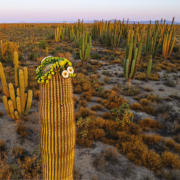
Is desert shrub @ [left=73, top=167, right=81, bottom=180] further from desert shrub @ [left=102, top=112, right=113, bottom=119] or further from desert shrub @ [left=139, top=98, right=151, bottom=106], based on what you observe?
desert shrub @ [left=139, top=98, right=151, bottom=106]

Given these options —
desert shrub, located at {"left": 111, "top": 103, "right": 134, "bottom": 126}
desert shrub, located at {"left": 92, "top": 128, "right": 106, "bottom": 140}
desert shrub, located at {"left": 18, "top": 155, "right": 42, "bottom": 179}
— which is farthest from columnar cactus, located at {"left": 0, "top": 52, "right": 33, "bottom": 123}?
desert shrub, located at {"left": 111, "top": 103, "right": 134, "bottom": 126}

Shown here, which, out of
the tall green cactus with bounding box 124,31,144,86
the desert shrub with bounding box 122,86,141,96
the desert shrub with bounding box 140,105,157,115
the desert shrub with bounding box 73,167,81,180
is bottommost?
the desert shrub with bounding box 73,167,81,180

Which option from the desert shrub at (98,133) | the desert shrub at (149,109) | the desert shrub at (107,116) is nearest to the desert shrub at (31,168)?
the desert shrub at (98,133)

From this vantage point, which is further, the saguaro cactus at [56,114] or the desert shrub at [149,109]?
the desert shrub at [149,109]

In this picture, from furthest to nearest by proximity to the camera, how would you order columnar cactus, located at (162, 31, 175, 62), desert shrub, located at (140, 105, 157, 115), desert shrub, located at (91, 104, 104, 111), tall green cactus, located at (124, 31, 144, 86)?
columnar cactus, located at (162, 31, 175, 62), tall green cactus, located at (124, 31, 144, 86), desert shrub, located at (91, 104, 104, 111), desert shrub, located at (140, 105, 157, 115)

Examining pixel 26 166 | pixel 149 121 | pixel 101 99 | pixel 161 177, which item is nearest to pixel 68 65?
pixel 26 166

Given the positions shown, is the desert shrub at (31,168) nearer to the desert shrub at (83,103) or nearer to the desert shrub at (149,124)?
the desert shrub at (83,103)

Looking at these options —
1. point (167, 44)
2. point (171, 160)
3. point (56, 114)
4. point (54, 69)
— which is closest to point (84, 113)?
point (171, 160)
